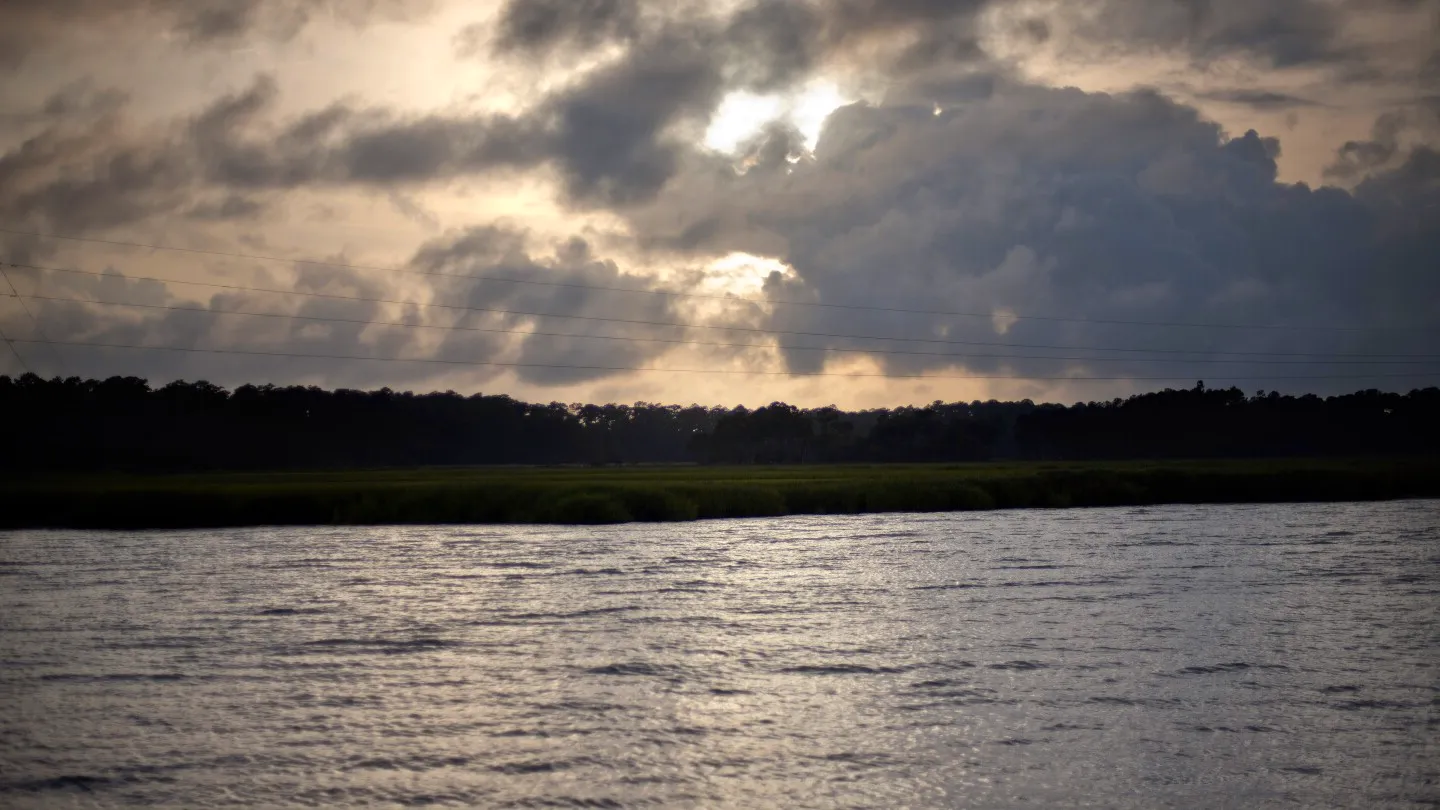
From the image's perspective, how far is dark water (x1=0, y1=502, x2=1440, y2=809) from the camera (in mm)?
17625

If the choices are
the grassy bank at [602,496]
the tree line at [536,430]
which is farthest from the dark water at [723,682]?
the tree line at [536,430]

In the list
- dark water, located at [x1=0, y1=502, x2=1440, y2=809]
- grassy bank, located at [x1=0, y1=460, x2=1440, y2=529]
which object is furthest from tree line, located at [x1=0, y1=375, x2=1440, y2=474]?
dark water, located at [x1=0, y1=502, x2=1440, y2=809]

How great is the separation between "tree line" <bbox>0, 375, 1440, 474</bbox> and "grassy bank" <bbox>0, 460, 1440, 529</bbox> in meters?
27.1

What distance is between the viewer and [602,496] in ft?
239

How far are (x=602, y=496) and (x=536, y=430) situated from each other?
118m

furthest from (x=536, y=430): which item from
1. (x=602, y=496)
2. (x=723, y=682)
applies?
(x=723, y=682)

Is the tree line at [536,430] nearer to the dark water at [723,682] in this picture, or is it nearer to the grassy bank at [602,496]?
the grassy bank at [602,496]

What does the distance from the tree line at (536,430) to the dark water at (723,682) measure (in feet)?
269

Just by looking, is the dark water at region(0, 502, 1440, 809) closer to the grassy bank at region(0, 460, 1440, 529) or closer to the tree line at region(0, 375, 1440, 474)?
the grassy bank at region(0, 460, 1440, 529)

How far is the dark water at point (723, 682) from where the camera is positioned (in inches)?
694

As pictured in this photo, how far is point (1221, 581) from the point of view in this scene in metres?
40.8

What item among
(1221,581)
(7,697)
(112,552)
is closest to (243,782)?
(7,697)

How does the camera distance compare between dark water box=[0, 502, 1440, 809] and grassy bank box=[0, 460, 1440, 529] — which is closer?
dark water box=[0, 502, 1440, 809]

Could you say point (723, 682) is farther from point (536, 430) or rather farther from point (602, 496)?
point (536, 430)
